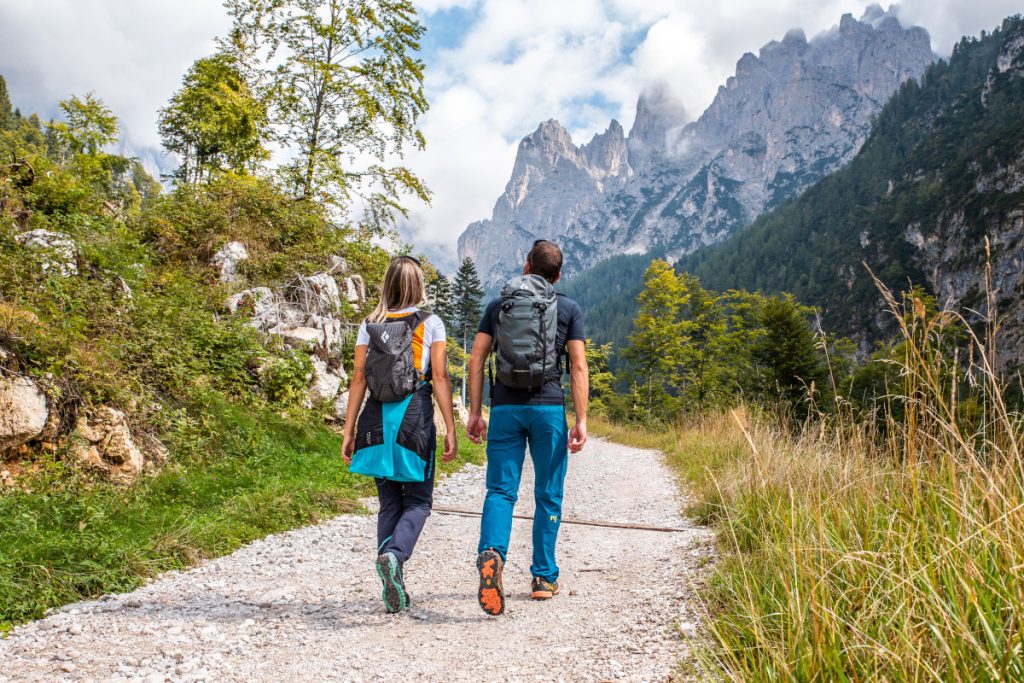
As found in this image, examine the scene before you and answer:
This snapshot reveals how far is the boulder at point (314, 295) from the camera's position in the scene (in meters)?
10.3

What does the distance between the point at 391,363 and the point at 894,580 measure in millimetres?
2566

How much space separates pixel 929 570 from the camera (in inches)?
71.7

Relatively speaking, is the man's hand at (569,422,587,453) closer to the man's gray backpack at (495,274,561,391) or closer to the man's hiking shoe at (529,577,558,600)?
the man's gray backpack at (495,274,561,391)

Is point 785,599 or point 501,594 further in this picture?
point 501,594

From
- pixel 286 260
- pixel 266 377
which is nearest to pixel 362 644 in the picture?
pixel 266 377

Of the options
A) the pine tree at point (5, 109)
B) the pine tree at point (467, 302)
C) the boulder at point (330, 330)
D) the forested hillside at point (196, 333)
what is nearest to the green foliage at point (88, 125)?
the forested hillside at point (196, 333)

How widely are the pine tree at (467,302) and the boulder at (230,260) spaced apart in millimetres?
44734

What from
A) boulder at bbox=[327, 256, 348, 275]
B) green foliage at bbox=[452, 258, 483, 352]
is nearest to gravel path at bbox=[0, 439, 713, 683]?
boulder at bbox=[327, 256, 348, 275]

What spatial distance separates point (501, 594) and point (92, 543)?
293cm

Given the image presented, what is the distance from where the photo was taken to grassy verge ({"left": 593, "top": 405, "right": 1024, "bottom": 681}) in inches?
62.4

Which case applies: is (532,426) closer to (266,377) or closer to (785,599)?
(785,599)

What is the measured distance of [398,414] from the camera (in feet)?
11.0

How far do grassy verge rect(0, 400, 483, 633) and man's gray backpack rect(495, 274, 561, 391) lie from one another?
2896 mm

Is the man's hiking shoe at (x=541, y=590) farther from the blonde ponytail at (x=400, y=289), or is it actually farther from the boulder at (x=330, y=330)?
the boulder at (x=330, y=330)
